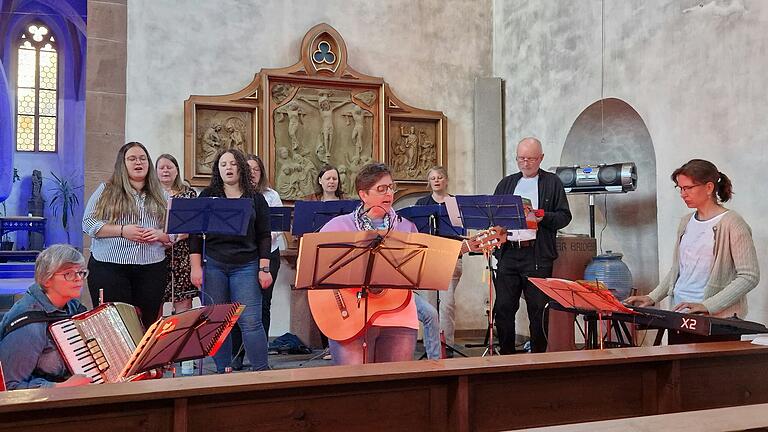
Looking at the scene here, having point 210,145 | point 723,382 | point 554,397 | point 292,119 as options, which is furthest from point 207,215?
point 292,119

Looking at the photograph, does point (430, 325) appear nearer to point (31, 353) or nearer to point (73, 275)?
point (73, 275)

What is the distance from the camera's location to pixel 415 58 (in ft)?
29.6

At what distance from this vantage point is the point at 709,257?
14.3 ft

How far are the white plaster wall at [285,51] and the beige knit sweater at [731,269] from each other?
479 centimetres

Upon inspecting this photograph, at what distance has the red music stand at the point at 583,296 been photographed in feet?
13.1

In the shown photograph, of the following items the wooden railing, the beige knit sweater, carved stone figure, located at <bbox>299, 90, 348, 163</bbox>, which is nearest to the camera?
the wooden railing

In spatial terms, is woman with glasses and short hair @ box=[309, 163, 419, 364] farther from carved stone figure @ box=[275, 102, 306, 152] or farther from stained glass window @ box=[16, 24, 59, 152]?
stained glass window @ box=[16, 24, 59, 152]

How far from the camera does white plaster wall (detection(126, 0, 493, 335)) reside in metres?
7.97

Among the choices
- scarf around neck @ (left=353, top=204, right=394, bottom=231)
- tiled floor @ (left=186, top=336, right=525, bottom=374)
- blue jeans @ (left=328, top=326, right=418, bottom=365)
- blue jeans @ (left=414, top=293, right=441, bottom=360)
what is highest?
scarf around neck @ (left=353, top=204, right=394, bottom=231)

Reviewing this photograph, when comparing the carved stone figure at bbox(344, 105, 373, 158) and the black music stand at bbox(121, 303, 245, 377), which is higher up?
the carved stone figure at bbox(344, 105, 373, 158)

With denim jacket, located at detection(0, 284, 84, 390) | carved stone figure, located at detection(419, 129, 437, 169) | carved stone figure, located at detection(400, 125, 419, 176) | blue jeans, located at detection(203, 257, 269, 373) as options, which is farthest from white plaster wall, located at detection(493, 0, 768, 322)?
denim jacket, located at detection(0, 284, 84, 390)

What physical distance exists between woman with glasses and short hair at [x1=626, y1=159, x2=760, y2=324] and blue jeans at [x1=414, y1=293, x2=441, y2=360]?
181cm

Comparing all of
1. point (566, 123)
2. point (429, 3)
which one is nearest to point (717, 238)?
point (566, 123)

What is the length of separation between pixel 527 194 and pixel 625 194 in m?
2.13
